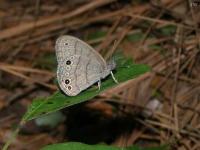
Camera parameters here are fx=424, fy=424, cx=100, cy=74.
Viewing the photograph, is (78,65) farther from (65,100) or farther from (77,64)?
(65,100)

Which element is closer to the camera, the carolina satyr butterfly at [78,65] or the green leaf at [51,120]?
the carolina satyr butterfly at [78,65]

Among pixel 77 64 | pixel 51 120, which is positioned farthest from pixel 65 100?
pixel 51 120

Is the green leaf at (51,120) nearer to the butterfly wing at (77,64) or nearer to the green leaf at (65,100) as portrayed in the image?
the butterfly wing at (77,64)


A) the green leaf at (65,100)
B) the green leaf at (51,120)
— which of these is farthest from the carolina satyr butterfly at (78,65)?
the green leaf at (51,120)

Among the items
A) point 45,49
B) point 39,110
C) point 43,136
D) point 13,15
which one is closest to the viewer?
point 39,110

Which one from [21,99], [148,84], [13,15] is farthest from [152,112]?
[13,15]

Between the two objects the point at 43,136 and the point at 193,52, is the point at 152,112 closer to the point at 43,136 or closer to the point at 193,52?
the point at 193,52

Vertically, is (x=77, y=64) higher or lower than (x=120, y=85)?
higher
